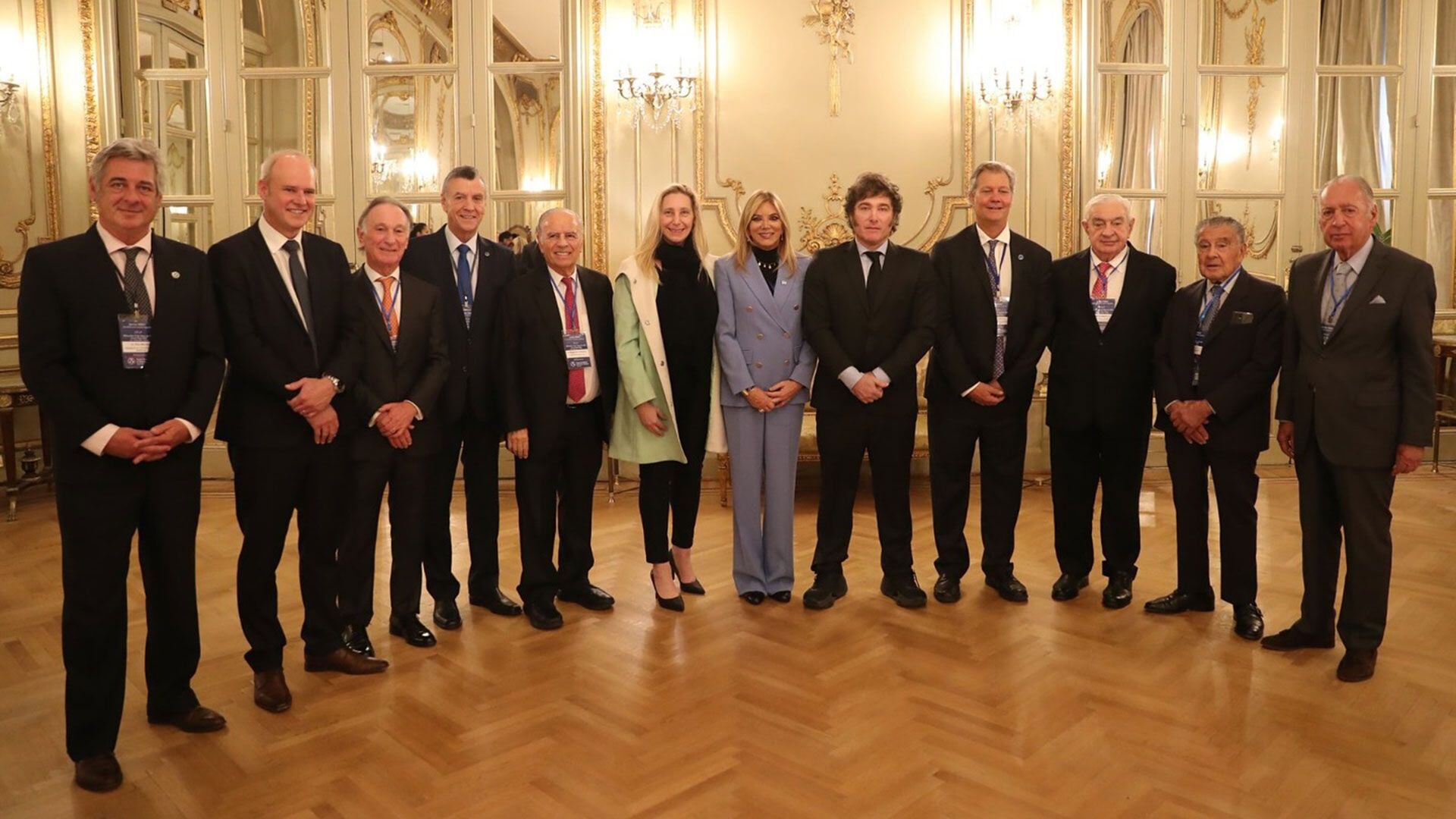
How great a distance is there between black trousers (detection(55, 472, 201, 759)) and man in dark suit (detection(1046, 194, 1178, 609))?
9.67 feet

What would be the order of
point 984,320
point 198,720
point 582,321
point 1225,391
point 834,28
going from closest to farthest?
1. point 198,720
2. point 1225,391
3. point 582,321
4. point 984,320
5. point 834,28

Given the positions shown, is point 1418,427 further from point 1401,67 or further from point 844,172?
point 1401,67

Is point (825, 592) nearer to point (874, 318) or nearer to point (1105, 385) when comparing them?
point (874, 318)

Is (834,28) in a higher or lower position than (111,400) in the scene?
higher

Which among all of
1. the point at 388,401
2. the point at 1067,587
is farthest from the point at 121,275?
the point at 1067,587

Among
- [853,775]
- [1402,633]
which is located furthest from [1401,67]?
[853,775]

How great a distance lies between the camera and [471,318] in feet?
12.9

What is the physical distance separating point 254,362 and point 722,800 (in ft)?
5.85

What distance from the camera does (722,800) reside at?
102 inches

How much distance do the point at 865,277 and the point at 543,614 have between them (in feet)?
5.67

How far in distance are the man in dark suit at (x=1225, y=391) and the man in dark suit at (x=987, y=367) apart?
0.51 meters

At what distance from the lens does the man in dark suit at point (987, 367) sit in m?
4.10

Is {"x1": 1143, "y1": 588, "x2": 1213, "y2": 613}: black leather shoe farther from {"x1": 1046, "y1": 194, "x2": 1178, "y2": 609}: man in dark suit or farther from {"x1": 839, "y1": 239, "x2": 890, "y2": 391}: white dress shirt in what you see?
{"x1": 839, "y1": 239, "x2": 890, "y2": 391}: white dress shirt

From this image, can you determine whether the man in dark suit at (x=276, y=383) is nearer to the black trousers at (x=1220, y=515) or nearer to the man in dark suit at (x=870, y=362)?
the man in dark suit at (x=870, y=362)
